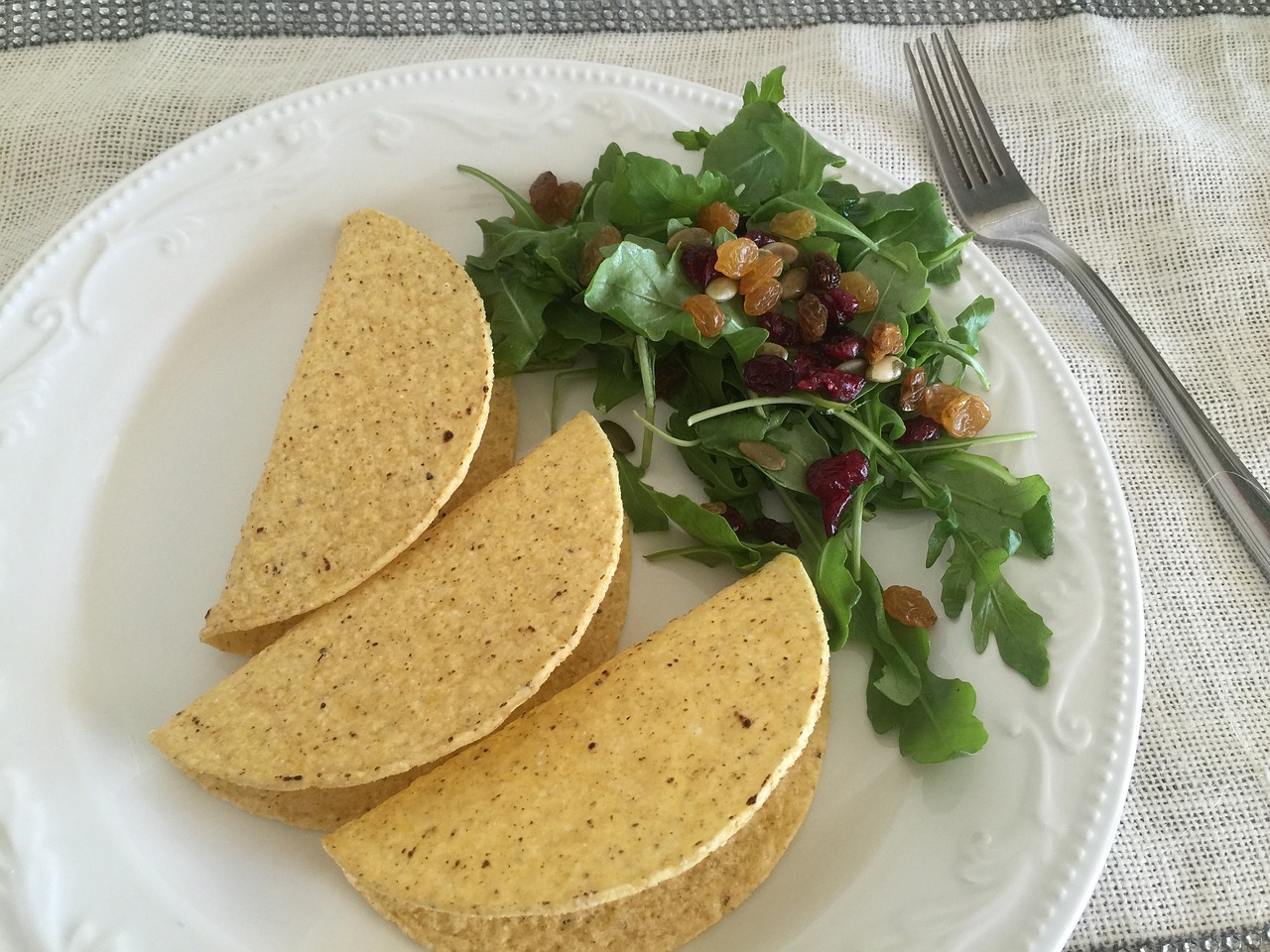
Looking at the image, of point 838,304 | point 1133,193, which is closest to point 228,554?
point 838,304

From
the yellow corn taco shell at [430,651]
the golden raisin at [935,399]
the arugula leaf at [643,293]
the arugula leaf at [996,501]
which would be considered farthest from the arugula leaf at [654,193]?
the arugula leaf at [996,501]

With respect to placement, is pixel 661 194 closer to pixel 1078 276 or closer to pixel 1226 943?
pixel 1078 276

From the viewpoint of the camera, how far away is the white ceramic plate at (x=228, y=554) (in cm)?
189

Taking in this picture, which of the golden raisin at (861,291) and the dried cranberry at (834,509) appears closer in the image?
the dried cranberry at (834,509)

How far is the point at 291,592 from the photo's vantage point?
209 centimetres

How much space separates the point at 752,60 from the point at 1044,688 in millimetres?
2258

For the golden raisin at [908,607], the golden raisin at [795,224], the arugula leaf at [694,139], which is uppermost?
the arugula leaf at [694,139]

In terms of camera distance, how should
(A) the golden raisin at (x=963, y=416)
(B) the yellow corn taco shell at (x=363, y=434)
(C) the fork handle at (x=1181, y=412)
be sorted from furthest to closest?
(C) the fork handle at (x=1181, y=412), (A) the golden raisin at (x=963, y=416), (B) the yellow corn taco shell at (x=363, y=434)

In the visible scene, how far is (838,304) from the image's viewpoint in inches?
86.0

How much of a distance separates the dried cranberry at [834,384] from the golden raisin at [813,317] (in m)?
0.09

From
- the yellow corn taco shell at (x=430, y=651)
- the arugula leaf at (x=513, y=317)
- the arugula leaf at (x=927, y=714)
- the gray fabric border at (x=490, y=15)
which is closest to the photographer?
the yellow corn taco shell at (x=430, y=651)

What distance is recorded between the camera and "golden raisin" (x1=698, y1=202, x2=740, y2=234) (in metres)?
2.28

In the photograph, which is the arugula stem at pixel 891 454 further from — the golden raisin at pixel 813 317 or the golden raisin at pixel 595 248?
the golden raisin at pixel 595 248

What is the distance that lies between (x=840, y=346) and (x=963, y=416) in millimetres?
344
